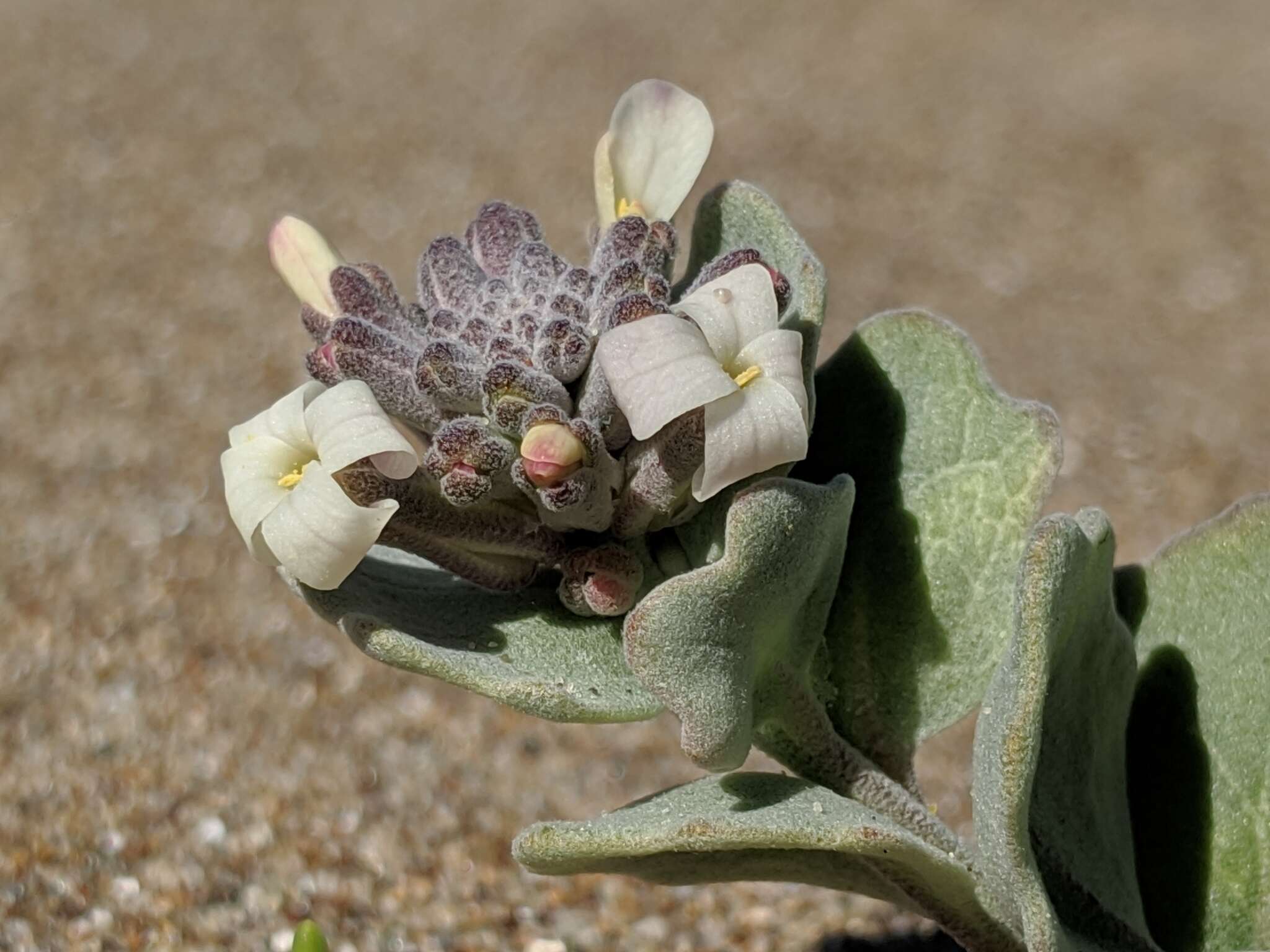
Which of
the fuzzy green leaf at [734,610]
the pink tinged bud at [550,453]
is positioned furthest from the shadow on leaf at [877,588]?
the pink tinged bud at [550,453]

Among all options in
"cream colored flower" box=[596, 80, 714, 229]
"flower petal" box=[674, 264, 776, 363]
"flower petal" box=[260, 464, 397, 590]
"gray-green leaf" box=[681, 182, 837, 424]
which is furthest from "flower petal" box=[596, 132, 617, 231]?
"flower petal" box=[260, 464, 397, 590]

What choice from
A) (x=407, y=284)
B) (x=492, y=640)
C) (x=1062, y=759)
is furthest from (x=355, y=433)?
(x=407, y=284)

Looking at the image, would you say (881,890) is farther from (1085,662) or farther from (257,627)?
(257,627)

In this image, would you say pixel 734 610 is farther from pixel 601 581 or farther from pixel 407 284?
pixel 407 284

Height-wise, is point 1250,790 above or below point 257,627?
above

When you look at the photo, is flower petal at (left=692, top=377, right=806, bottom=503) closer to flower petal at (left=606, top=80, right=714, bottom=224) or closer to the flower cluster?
the flower cluster

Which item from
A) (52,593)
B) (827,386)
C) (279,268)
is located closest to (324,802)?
(52,593)

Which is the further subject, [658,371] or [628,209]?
[628,209]
